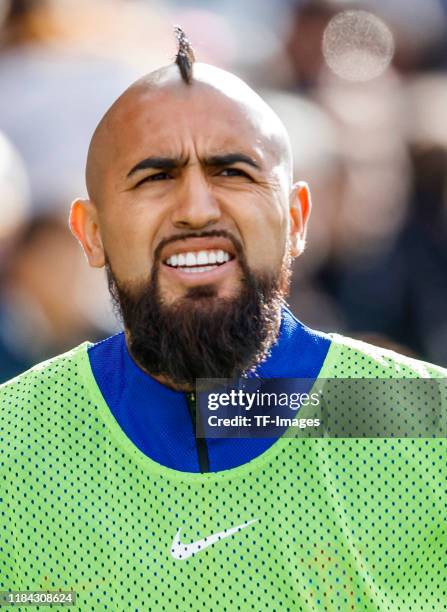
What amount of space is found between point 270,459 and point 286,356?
0.79 ft

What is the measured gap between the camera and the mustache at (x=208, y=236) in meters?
2.18

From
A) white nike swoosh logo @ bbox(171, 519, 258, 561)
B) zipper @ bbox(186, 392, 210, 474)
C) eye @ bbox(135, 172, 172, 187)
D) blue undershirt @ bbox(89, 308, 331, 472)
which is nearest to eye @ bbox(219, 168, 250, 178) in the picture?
eye @ bbox(135, 172, 172, 187)

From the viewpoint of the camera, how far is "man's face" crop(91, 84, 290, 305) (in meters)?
2.20

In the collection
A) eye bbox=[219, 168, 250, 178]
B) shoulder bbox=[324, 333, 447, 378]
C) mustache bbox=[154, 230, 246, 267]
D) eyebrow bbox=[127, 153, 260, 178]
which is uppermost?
eyebrow bbox=[127, 153, 260, 178]

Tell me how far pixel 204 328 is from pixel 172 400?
0.57 ft

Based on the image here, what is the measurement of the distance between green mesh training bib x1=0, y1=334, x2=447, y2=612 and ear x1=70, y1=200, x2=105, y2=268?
415mm

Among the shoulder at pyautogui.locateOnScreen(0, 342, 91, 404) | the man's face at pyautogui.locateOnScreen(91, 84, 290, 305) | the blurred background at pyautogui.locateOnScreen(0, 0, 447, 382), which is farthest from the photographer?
the blurred background at pyautogui.locateOnScreen(0, 0, 447, 382)

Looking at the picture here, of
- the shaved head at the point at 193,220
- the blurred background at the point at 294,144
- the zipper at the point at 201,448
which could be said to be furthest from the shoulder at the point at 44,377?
the blurred background at the point at 294,144

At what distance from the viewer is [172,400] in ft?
7.44

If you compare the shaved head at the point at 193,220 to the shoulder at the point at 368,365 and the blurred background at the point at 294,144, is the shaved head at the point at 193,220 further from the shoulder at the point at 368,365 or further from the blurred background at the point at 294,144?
the blurred background at the point at 294,144

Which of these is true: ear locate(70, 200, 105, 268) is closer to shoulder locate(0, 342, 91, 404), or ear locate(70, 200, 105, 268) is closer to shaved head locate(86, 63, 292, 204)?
shaved head locate(86, 63, 292, 204)

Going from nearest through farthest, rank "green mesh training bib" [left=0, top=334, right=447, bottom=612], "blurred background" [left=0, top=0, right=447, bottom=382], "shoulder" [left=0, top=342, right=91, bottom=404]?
"green mesh training bib" [left=0, top=334, right=447, bottom=612]
"shoulder" [left=0, top=342, right=91, bottom=404]
"blurred background" [left=0, top=0, right=447, bottom=382]

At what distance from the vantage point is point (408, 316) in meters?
3.79

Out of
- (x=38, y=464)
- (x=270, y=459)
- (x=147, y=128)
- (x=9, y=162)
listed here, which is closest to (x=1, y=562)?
(x=38, y=464)
